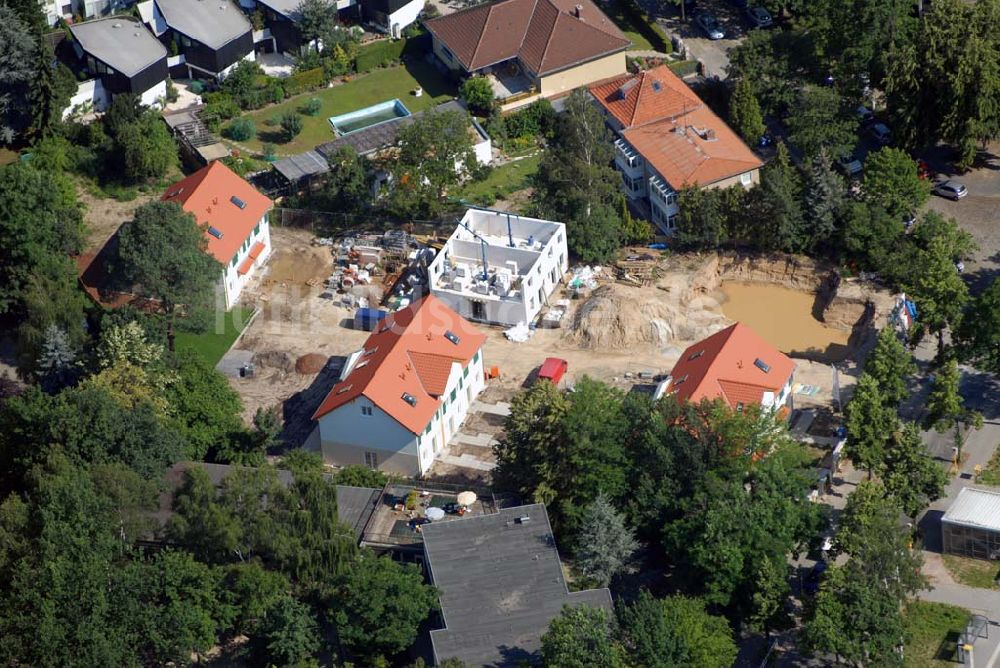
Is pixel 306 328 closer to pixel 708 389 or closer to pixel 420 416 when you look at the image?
pixel 420 416

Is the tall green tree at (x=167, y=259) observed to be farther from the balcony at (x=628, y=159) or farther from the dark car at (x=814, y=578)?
the dark car at (x=814, y=578)

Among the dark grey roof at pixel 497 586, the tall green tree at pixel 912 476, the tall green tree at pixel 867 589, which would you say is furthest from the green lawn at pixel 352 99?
the tall green tree at pixel 867 589

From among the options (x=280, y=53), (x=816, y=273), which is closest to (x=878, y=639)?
(x=816, y=273)

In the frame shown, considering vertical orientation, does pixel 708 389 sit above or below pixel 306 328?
above

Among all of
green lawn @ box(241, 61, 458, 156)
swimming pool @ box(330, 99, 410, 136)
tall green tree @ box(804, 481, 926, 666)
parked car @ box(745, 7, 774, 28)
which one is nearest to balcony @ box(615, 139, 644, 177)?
green lawn @ box(241, 61, 458, 156)

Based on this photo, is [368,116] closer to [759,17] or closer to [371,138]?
[371,138]

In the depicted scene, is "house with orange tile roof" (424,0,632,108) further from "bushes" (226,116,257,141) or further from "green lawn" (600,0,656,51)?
"bushes" (226,116,257,141)

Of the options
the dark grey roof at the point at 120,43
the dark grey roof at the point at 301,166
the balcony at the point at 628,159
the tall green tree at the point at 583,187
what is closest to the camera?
the tall green tree at the point at 583,187
